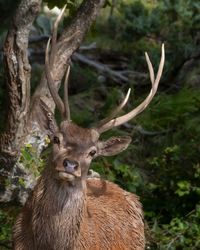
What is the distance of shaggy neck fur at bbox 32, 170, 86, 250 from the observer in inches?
226

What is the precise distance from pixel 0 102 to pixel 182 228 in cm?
239

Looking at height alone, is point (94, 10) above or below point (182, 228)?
above

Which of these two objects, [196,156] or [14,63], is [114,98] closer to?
[196,156]

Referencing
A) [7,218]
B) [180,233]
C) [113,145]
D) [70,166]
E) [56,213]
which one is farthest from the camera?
[180,233]

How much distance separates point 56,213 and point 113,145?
2.25 ft

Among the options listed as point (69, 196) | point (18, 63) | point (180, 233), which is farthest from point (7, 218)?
point (69, 196)

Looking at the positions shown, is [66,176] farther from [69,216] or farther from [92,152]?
[69,216]

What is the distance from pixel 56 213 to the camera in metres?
5.83

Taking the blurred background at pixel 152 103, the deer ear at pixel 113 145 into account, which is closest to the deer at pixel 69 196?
the deer ear at pixel 113 145

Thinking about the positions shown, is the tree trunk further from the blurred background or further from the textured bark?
the blurred background

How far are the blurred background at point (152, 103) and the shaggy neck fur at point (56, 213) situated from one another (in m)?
1.38

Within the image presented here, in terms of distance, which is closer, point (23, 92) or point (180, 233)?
point (23, 92)

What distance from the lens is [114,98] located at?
1011 centimetres

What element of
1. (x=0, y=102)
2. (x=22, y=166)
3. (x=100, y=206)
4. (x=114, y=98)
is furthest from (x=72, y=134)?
(x=114, y=98)
